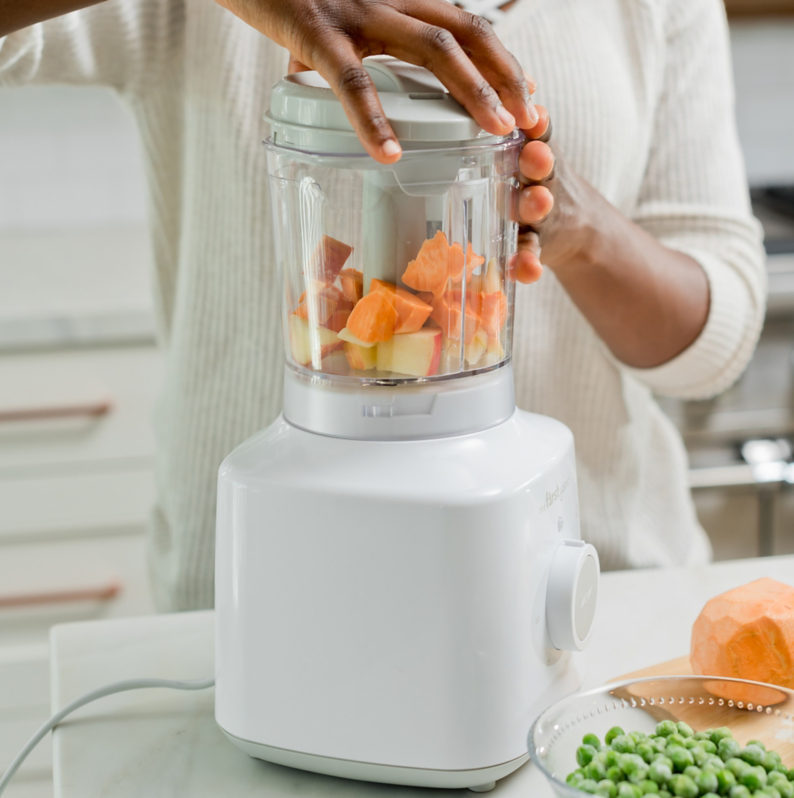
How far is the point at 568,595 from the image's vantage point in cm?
52

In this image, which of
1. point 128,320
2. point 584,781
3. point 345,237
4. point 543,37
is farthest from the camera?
point 128,320

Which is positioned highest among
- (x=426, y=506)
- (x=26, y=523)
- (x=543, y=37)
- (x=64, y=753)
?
(x=543, y=37)

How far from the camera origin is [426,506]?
0.47 m

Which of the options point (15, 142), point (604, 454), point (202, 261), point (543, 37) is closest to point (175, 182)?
point (202, 261)

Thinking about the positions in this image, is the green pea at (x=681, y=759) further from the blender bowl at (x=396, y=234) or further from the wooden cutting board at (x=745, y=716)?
the blender bowl at (x=396, y=234)

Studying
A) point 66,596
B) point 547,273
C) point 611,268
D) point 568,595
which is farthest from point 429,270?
point 66,596

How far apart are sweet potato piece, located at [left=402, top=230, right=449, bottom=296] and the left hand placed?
0.09 metres

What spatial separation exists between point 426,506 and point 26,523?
1205 mm

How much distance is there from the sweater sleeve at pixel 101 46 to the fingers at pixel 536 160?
42cm

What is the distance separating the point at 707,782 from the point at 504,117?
0.31m

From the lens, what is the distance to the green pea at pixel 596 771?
429mm

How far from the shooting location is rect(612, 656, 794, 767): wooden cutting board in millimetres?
484

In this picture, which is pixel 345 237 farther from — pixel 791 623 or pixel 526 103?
pixel 791 623

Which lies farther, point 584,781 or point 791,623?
point 791,623
